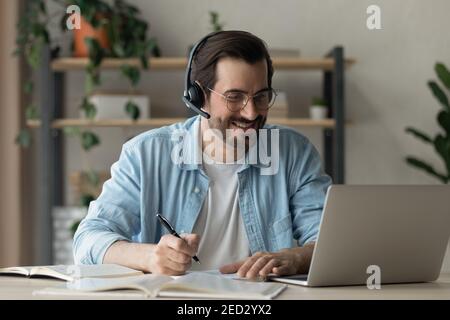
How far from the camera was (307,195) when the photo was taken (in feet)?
6.15

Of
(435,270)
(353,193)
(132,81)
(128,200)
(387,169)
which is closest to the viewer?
(353,193)

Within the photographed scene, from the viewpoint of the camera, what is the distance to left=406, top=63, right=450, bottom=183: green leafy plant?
3559 millimetres

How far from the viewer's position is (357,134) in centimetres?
378

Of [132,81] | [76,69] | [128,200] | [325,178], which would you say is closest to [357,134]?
[132,81]

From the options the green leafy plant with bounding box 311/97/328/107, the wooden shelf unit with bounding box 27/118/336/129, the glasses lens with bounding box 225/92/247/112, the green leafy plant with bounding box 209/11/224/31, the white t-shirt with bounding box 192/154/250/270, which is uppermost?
the green leafy plant with bounding box 209/11/224/31

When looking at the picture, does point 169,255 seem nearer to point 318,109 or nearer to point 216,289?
point 216,289

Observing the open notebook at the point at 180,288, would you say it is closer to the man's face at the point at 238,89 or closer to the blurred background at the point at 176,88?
the man's face at the point at 238,89

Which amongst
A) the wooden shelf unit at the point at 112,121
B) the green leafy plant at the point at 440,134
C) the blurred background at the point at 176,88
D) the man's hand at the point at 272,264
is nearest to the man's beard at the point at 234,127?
the man's hand at the point at 272,264

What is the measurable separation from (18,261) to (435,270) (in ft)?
8.66

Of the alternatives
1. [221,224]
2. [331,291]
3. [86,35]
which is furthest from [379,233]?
[86,35]

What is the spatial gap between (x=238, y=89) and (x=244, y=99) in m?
0.03

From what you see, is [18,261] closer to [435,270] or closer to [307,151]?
[307,151]

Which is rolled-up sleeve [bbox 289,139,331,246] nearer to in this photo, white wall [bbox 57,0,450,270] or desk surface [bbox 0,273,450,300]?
desk surface [bbox 0,273,450,300]

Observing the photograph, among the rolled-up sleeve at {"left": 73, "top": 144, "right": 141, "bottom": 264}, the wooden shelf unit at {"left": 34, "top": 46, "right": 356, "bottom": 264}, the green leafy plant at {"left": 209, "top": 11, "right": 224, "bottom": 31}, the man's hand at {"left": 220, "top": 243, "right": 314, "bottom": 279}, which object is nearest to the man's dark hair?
the rolled-up sleeve at {"left": 73, "top": 144, "right": 141, "bottom": 264}
